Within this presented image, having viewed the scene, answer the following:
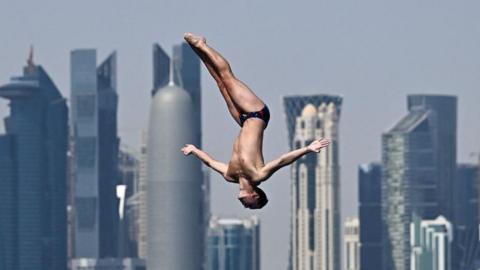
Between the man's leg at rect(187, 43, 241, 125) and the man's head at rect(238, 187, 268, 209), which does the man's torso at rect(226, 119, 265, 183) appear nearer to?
the man's head at rect(238, 187, 268, 209)

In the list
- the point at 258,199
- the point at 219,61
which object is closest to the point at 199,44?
the point at 219,61

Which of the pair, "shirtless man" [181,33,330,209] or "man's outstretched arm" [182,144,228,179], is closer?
"shirtless man" [181,33,330,209]

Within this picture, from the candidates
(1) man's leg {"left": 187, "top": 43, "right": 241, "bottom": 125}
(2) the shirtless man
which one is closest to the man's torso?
(2) the shirtless man

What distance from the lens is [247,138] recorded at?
1323 inches

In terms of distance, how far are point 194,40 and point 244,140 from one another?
5.70 ft

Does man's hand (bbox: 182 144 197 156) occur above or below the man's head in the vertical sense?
above

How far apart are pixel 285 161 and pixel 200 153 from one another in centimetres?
153

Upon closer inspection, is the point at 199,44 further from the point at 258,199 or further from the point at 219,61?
the point at 258,199

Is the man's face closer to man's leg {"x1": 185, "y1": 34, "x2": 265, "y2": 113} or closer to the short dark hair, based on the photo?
the short dark hair

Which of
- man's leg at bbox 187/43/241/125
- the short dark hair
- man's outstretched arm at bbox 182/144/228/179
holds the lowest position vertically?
the short dark hair

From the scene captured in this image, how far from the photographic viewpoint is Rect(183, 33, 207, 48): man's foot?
33875mm

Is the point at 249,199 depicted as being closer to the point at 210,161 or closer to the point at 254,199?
the point at 254,199

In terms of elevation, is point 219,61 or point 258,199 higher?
point 219,61

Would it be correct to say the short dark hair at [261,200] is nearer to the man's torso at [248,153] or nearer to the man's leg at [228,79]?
the man's torso at [248,153]
